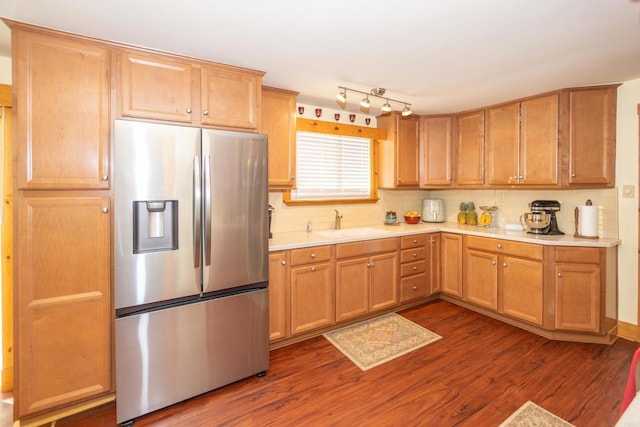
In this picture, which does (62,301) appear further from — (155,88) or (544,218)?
(544,218)

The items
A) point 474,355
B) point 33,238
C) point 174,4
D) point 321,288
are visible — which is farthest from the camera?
point 321,288

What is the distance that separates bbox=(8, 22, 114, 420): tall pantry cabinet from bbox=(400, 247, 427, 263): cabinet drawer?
8.80 feet

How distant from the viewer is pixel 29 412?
178cm

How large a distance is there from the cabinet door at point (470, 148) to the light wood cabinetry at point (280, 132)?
7.02 feet

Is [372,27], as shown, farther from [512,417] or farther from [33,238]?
[512,417]

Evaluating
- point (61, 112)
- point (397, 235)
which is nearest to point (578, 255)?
point (397, 235)

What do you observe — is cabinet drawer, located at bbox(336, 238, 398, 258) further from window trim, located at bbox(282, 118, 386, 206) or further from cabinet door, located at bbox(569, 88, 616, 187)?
cabinet door, located at bbox(569, 88, 616, 187)

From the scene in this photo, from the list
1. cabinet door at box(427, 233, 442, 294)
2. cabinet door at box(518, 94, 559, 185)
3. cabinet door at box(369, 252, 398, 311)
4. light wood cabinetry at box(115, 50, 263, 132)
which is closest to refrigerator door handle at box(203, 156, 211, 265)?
light wood cabinetry at box(115, 50, 263, 132)

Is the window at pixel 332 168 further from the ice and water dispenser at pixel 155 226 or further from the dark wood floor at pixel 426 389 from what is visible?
the dark wood floor at pixel 426 389

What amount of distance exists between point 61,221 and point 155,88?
3.23ft

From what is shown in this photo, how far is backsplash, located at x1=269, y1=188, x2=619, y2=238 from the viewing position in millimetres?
2963

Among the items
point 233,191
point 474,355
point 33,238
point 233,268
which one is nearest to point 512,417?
point 474,355

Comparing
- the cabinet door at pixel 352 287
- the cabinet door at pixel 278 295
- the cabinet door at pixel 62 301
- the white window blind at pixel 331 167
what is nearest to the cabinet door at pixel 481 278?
the cabinet door at pixel 352 287

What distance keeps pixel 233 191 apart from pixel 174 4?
1.07 metres
